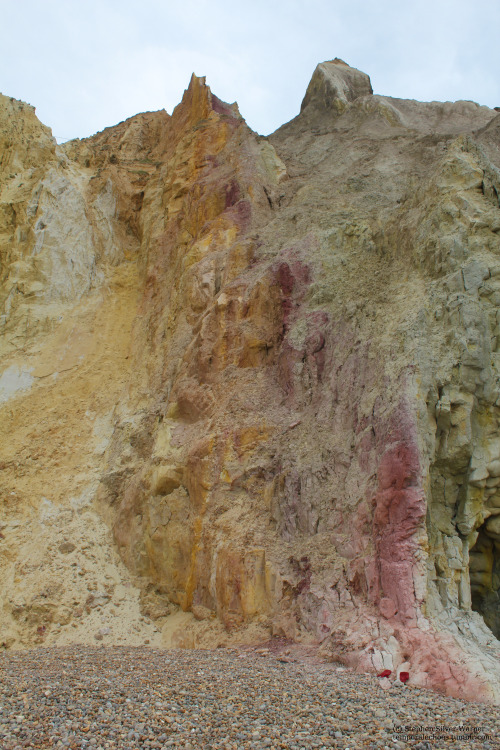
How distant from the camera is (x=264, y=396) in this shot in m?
12.0

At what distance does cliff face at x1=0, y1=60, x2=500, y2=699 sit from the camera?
852cm

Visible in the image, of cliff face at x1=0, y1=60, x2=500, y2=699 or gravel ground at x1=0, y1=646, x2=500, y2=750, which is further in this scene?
cliff face at x1=0, y1=60, x2=500, y2=699

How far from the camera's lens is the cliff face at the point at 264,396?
8.52m

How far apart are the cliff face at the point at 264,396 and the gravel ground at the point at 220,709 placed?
2.94 ft

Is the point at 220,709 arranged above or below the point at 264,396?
below

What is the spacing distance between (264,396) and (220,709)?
6874 millimetres

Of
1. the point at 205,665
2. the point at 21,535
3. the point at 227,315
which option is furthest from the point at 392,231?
the point at 21,535

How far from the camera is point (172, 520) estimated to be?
11.7 metres

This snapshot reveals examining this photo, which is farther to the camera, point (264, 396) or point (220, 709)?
point (264, 396)

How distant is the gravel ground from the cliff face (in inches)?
35.3

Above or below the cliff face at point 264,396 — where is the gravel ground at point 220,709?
below

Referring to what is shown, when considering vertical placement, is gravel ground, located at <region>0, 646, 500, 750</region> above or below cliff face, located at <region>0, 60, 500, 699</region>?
below

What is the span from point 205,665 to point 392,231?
973 cm

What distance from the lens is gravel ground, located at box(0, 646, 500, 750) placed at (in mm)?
5062
